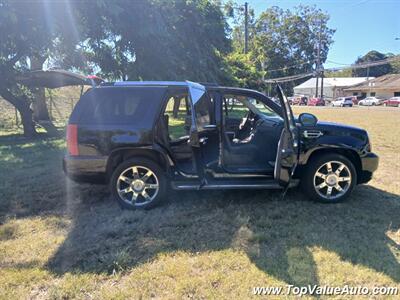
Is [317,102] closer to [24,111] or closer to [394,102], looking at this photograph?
[394,102]

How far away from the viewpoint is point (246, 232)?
4.05m

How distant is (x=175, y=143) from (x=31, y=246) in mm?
2376

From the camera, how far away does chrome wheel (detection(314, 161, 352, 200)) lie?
4.80 metres

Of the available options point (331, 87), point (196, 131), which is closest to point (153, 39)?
point (196, 131)

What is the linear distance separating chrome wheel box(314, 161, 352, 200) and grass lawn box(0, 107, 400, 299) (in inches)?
7.9

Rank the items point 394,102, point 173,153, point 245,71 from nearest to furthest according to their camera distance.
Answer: point 173,153 < point 245,71 < point 394,102

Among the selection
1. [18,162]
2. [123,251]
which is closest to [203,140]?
[123,251]

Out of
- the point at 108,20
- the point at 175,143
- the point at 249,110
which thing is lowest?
the point at 175,143

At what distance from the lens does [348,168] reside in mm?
4801

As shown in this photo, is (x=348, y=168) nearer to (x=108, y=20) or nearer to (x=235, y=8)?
(x=108, y=20)

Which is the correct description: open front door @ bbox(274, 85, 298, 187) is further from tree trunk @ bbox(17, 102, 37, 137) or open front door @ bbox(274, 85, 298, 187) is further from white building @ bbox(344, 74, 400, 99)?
white building @ bbox(344, 74, 400, 99)

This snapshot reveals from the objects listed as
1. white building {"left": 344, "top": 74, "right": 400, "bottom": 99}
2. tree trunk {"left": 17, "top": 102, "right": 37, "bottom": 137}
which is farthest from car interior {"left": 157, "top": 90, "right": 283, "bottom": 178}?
white building {"left": 344, "top": 74, "right": 400, "bottom": 99}

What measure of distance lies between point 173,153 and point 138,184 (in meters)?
0.68

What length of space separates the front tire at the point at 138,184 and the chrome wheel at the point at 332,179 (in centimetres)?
216
